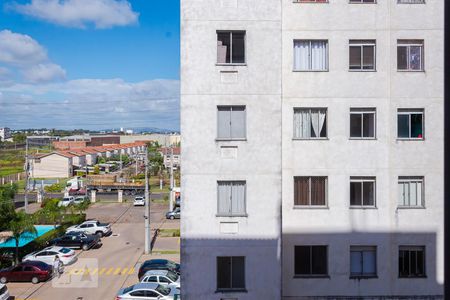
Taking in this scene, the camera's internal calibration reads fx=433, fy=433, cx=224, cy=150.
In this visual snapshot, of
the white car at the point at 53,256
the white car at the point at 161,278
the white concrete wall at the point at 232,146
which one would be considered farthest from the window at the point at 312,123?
the white car at the point at 53,256

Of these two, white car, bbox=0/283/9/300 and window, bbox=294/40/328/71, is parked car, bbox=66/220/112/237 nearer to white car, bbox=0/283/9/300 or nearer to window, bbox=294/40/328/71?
white car, bbox=0/283/9/300

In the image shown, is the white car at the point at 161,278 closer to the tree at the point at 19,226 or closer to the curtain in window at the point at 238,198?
the tree at the point at 19,226

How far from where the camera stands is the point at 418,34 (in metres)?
13.0

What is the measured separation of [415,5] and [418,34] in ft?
2.85

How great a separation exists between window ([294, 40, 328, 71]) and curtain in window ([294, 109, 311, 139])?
137cm

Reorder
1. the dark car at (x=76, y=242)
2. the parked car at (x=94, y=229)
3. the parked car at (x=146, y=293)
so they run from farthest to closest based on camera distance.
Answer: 1. the parked car at (x=94, y=229)
2. the dark car at (x=76, y=242)
3. the parked car at (x=146, y=293)

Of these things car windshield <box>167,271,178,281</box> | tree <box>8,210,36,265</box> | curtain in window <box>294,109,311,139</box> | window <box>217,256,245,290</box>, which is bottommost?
car windshield <box>167,271,178,281</box>

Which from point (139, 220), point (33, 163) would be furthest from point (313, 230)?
point (33, 163)

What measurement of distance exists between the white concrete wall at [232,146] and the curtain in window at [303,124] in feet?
3.69

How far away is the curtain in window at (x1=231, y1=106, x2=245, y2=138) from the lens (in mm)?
12430

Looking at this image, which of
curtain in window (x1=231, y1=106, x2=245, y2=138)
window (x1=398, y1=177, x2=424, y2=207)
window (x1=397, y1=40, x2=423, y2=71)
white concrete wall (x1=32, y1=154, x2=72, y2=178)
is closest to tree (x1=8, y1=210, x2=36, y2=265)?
curtain in window (x1=231, y1=106, x2=245, y2=138)

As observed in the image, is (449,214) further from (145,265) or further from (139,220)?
(139,220)

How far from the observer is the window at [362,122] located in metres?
13.0

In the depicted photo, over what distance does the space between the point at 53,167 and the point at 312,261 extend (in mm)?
87326
